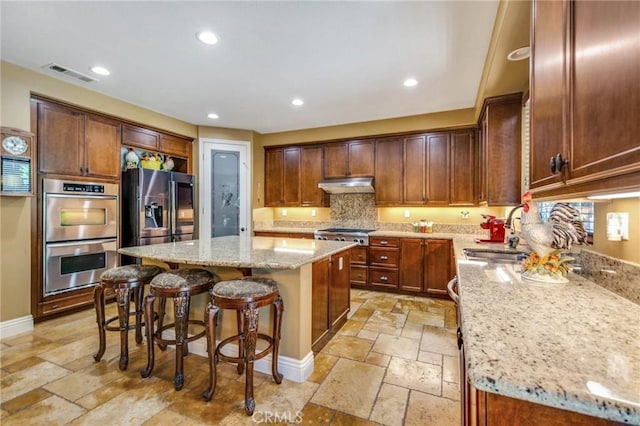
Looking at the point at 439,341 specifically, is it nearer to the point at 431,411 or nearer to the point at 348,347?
the point at 348,347

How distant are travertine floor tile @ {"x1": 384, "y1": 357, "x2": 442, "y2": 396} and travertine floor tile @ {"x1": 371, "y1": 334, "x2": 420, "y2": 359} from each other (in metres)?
0.10

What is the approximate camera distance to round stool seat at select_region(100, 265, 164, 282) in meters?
2.22

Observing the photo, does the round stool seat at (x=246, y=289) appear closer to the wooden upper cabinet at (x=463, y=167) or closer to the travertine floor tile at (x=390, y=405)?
the travertine floor tile at (x=390, y=405)

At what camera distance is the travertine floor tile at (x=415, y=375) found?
6.66 feet

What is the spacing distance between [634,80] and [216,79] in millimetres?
3300

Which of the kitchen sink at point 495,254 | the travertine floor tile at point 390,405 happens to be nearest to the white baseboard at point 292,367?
the travertine floor tile at point 390,405

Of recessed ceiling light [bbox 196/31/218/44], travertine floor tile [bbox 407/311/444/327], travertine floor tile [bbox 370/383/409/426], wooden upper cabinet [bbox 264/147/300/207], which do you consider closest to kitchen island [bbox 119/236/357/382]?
travertine floor tile [bbox 370/383/409/426]

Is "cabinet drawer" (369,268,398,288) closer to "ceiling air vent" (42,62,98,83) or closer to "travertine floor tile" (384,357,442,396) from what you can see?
"travertine floor tile" (384,357,442,396)

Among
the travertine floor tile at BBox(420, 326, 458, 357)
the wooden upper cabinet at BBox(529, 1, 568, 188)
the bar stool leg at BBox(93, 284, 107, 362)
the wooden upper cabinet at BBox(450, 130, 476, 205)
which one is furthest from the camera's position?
the wooden upper cabinet at BBox(450, 130, 476, 205)

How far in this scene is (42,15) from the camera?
84.5 inches

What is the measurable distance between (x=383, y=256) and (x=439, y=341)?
5.50 feet

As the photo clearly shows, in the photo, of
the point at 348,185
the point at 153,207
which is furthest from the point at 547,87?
the point at 153,207

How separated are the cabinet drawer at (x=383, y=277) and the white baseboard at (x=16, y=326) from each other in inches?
156

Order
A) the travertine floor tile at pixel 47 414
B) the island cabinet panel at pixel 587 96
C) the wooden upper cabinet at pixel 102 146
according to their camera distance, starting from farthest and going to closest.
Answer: the wooden upper cabinet at pixel 102 146
the travertine floor tile at pixel 47 414
the island cabinet panel at pixel 587 96
